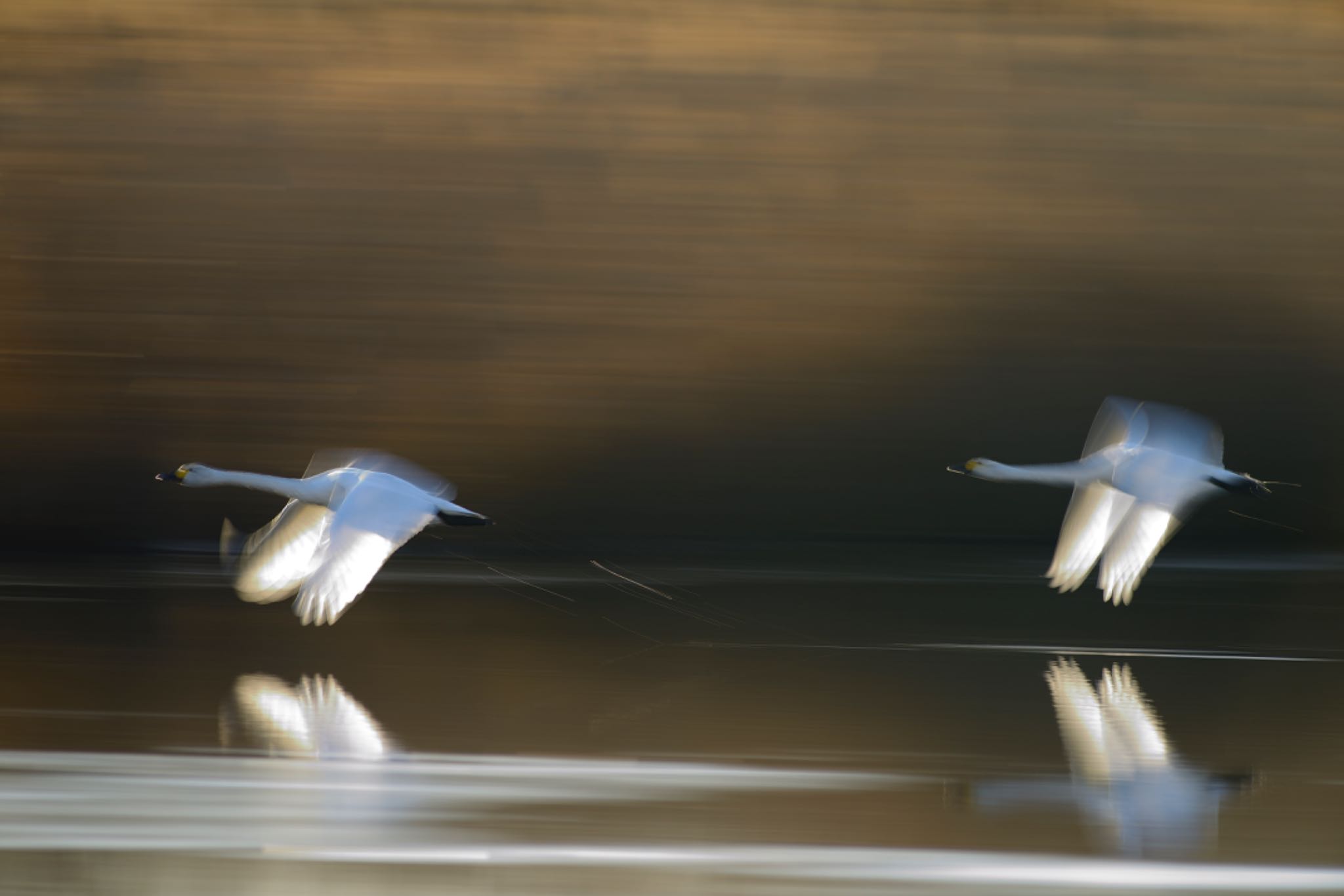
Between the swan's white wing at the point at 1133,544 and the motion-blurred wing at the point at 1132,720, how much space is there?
63cm

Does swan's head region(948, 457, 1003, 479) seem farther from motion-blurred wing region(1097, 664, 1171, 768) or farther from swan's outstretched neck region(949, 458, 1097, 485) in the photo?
motion-blurred wing region(1097, 664, 1171, 768)

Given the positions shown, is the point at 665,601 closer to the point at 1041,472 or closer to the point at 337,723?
the point at 1041,472

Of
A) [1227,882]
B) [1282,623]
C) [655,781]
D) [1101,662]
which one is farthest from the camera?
[1282,623]

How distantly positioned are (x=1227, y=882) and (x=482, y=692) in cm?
278

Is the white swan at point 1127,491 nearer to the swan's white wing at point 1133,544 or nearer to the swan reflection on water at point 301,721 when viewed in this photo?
the swan's white wing at point 1133,544

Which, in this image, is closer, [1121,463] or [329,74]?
[1121,463]

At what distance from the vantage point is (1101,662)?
6305 mm

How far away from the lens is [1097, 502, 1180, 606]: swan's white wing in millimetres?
6591

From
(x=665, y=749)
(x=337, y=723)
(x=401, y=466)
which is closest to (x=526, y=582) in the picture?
(x=401, y=466)

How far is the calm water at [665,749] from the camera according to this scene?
3342 mm

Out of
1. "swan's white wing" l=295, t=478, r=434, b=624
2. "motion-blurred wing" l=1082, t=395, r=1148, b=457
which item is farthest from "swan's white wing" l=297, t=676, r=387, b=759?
"motion-blurred wing" l=1082, t=395, r=1148, b=457

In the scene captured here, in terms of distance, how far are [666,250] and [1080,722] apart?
7.27m

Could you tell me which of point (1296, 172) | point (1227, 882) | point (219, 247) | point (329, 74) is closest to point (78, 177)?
point (219, 247)

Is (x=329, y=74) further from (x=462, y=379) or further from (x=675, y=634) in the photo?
(x=675, y=634)
